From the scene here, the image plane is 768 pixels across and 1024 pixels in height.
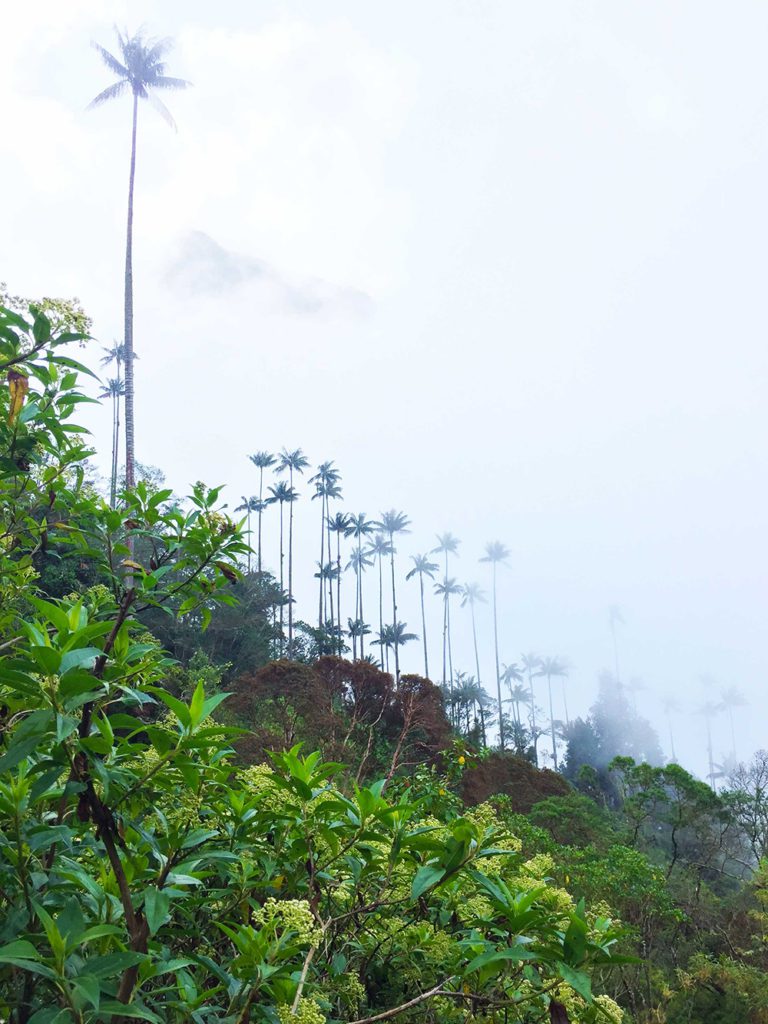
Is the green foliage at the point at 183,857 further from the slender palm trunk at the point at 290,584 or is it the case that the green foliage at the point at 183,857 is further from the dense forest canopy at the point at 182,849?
the slender palm trunk at the point at 290,584

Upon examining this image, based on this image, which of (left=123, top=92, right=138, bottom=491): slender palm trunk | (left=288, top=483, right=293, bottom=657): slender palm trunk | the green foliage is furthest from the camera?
(left=288, top=483, right=293, bottom=657): slender palm trunk

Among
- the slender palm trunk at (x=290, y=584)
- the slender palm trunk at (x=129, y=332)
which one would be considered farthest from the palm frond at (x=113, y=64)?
the slender palm trunk at (x=290, y=584)

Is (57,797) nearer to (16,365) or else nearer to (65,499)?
(65,499)

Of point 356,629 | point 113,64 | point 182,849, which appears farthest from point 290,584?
point 182,849

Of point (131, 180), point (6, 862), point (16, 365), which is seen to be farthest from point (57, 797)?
point (131, 180)

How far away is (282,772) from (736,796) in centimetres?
1804

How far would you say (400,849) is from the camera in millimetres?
1742

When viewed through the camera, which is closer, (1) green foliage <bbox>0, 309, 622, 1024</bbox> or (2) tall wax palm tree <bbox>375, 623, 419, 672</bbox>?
(1) green foliage <bbox>0, 309, 622, 1024</bbox>

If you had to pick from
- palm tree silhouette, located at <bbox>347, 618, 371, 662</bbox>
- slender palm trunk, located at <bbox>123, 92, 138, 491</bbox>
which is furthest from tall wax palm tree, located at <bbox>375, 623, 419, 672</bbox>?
slender palm trunk, located at <bbox>123, 92, 138, 491</bbox>

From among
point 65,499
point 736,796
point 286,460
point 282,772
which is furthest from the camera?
point 286,460

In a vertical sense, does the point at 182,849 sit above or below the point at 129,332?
below

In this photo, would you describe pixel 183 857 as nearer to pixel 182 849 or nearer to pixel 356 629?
pixel 182 849

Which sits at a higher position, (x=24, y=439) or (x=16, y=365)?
(x=16, y=365)

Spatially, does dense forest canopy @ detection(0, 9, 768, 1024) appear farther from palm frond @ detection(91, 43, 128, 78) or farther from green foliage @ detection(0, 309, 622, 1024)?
palm frond @ detection(91, 43, 128, 78)
